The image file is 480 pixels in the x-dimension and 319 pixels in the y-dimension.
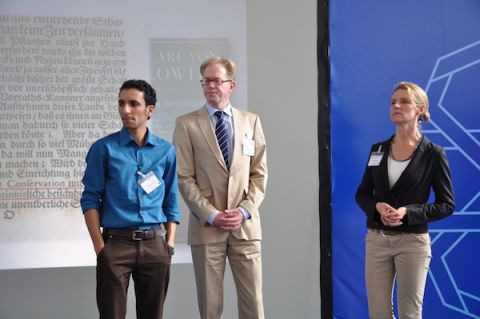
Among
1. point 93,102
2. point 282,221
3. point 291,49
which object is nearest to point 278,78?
point 291,49

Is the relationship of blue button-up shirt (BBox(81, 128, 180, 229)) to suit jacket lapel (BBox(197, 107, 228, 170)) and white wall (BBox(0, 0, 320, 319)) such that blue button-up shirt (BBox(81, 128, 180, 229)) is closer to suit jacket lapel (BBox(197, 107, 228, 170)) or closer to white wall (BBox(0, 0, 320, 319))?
suit jacket lapel (BBox(197, 107, 228, 170))

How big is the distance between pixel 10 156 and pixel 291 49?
189 cm

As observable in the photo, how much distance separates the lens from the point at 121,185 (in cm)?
267

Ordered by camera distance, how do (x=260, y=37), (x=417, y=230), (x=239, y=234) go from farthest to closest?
(x=260, y=37) → (x=239, y=234) → (x=417, y=230)

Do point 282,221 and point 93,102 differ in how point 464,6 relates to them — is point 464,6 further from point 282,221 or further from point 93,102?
point 93,102

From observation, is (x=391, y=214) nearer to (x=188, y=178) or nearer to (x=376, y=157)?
(x=376, y=157)

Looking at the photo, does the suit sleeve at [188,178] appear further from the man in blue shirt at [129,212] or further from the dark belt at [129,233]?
the dark belt at [129,233]

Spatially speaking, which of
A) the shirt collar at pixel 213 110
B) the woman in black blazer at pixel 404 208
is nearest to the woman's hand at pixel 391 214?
the woman in black blazer at pixel 404 208

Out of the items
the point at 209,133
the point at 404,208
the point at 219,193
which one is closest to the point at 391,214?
the point at 404,208

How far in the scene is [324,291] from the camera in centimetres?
400

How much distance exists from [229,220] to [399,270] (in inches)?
32.8

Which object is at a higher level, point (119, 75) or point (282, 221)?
point (119, 75)

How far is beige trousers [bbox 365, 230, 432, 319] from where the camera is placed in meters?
2.81

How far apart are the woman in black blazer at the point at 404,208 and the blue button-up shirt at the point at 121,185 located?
1037mm
